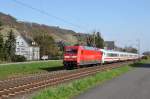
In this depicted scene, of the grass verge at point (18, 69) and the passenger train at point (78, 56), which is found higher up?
the passenger train at point (78, 56)

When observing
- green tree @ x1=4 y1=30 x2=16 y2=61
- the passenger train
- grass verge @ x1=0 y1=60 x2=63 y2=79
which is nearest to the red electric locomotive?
the passenger train

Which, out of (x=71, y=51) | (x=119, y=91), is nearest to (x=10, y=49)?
(x=71, y=51)

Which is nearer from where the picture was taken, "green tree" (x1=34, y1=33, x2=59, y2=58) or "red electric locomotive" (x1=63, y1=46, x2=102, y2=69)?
"red electric locomotive" (x1=63, y1=46, x2=102, y2=69)

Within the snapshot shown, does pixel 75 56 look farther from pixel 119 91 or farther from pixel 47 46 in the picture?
pixel 47 46

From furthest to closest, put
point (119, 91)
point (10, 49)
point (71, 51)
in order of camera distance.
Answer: point (10, 49)
point (71, 51)
point (119, 91)

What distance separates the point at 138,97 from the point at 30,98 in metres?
5.09

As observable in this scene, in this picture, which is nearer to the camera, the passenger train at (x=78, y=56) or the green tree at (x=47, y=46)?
the passenger train at (x=78, y=56)

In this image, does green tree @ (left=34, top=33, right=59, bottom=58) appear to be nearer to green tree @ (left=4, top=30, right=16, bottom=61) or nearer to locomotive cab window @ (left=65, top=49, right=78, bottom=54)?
green tree @ (left=4, top=30, right=16, bottom=61)

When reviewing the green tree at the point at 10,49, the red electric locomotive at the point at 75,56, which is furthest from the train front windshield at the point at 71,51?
the green tree at the point at 10,49

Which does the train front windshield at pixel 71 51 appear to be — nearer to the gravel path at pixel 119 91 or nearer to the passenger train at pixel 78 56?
the passenger train at pixel 78 56

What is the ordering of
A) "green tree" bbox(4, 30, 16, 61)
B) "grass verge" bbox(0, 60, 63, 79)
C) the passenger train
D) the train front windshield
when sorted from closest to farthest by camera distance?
"grass verge" bbox(0, 60, 63, 79) → the passenger train → the train front windshield → "green tree" bbox(4, 30, 16, 61)

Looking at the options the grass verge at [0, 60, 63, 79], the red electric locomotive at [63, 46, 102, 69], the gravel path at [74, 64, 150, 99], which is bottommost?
the gravel path at [74, 64, 150, 99]

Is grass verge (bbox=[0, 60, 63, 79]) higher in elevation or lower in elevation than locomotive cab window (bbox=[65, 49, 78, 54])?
lower

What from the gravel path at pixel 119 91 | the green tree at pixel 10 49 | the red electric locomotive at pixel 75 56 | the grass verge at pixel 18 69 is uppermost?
the green tree at pixel 10 49
